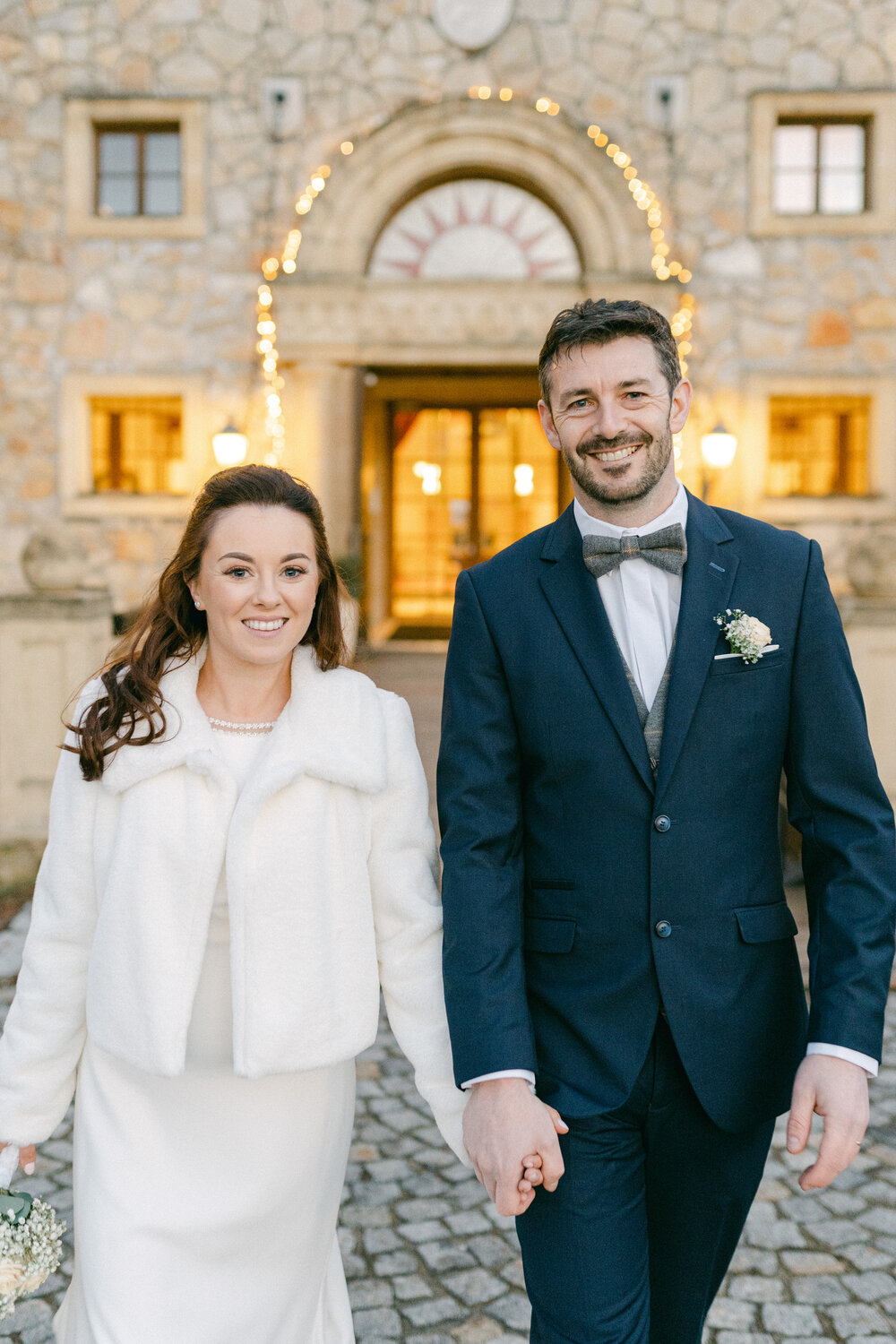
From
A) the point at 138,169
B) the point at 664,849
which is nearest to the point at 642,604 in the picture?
the point at 664,849

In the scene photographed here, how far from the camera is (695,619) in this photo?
183 centimetres

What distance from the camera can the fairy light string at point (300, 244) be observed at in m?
10.2

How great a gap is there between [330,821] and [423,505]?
1242cm

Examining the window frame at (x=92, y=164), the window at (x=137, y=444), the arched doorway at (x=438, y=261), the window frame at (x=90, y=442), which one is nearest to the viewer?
the arched doorway at (x=438, y=261)

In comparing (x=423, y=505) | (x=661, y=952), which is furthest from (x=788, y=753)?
(x=423, y=505)

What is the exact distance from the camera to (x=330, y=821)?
1.88 m

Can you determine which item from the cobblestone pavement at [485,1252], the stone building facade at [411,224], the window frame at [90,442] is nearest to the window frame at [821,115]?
the stone building facade at [411,224]

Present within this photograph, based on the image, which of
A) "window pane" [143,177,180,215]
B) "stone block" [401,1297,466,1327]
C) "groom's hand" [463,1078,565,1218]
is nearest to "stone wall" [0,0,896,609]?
"window pane" [143,177,180,215]

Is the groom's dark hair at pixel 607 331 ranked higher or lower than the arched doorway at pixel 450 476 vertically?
lower

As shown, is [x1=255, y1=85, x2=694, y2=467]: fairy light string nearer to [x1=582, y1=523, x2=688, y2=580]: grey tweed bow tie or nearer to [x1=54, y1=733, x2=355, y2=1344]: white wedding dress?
[x1=582, y1=523, x2=688, y2=580]: grey tweed bow tie

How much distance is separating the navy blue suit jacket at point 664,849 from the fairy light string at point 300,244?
8763 mm

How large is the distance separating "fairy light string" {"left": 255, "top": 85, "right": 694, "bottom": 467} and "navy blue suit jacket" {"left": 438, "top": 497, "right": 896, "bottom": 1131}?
876 centimetres

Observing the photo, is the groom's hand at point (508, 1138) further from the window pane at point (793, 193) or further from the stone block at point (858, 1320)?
the window pane at point (793, 193)

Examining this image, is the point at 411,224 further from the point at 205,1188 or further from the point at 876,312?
the point at 205,1188
